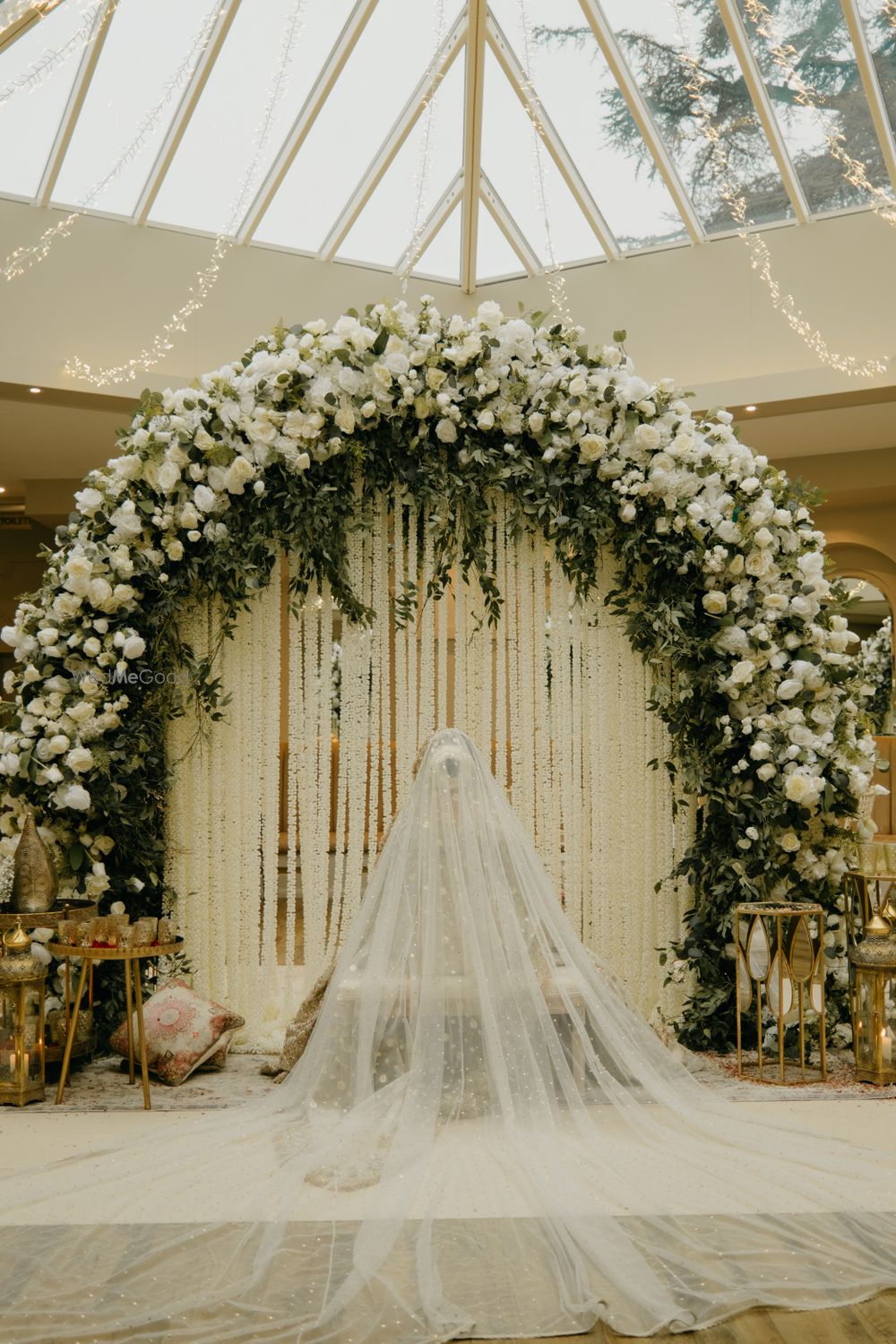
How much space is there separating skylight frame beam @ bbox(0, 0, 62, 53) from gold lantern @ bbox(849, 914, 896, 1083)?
5167mm

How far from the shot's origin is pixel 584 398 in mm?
5293

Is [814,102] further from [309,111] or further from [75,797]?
[75,797]

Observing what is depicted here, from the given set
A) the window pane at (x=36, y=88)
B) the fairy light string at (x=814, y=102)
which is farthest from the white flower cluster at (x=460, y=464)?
the fairy light string at (x=814, y=102)

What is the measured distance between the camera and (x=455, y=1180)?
3371 mm

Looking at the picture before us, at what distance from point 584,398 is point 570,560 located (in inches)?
28.6

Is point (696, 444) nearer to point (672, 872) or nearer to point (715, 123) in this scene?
point (672, 872)

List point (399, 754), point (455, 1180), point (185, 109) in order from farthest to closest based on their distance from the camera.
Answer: point (185, 109) < point (399, 754) < point (455, 1180)

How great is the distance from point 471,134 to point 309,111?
94cm

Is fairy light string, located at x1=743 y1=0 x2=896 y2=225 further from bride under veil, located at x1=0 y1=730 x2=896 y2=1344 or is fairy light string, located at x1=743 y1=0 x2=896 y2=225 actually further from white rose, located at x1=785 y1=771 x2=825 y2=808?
bride under veil, located at x1=0 y1=730 x2=896 y2=1344

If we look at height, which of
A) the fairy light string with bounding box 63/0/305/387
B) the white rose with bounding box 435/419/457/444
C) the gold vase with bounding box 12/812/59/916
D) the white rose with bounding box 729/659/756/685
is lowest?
the gold vase with bounding box 12/812/59/916

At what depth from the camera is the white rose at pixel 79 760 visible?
5.02 meters

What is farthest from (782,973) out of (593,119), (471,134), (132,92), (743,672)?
(132,92)

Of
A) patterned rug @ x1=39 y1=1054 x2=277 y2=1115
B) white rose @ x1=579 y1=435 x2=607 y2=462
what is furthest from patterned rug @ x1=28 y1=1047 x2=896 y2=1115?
white rose @ x1=579 y1=435 x2=607 y2=462

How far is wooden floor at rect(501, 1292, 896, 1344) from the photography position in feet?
8.61
